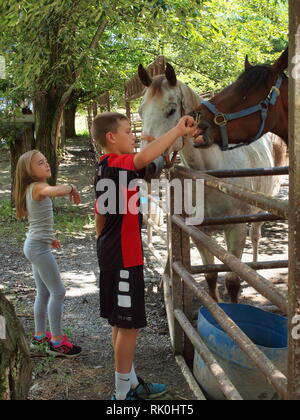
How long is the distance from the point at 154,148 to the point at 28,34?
18.9 feet

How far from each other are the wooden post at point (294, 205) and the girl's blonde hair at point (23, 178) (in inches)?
80.6

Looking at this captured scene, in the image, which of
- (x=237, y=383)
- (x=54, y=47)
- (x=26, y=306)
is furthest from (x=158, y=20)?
(x=237, y=383)

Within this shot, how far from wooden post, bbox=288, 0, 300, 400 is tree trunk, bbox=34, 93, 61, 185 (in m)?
7.33

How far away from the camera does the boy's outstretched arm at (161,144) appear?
1.98m

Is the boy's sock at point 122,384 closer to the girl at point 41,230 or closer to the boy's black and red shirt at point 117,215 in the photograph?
the boy's black and red shirt at point 117,215

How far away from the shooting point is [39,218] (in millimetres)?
3066

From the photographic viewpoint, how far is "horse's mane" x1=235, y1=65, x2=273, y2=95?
2.58 metres

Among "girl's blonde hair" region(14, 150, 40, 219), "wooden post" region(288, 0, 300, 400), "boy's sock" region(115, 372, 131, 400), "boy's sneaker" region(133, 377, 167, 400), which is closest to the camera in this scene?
"wooden post" region(288, 0, 300, 400)

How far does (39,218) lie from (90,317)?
52.8 inches

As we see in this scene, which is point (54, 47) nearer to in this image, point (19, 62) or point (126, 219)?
point (19, 62)

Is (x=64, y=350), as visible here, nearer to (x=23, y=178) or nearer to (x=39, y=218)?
(x=39, y=218)

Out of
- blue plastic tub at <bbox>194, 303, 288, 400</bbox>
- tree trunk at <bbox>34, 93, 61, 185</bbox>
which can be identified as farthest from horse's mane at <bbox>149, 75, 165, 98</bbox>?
tree trunk at <bbox>34, 93, 61, 185</bbox>

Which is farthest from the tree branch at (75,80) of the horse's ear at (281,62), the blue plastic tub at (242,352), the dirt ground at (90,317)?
the blue plastic tub at (242,352)

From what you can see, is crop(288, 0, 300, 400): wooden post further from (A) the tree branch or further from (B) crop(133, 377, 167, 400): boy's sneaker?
(A) the tree branch
